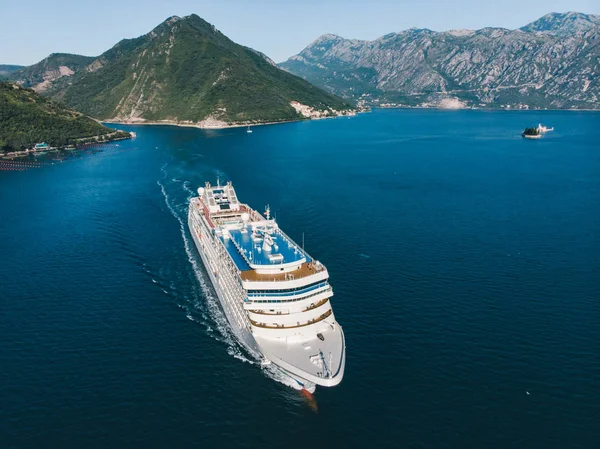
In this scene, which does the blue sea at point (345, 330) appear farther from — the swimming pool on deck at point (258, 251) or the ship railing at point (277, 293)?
the swimming pool on deck at point (258, 251)

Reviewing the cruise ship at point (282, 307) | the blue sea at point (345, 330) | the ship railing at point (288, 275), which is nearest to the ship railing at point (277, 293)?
the cruise ship at point (282, 307)

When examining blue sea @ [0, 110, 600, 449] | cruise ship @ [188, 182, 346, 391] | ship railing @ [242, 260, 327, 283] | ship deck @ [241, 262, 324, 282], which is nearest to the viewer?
blue sea @ [0, 110, 600, 449]

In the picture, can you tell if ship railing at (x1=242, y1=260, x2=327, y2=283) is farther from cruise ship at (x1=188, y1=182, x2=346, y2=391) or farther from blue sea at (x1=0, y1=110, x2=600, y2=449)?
blue sea at (x1=0, y1=110, x2=600, y2=449)

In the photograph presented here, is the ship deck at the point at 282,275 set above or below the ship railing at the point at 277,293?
above

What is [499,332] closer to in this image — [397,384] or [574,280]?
[397,384]

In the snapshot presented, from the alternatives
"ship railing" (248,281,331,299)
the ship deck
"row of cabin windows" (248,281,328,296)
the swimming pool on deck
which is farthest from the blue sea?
the ship deck

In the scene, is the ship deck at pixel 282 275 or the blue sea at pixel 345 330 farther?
the ship deck at pixel 282 275
